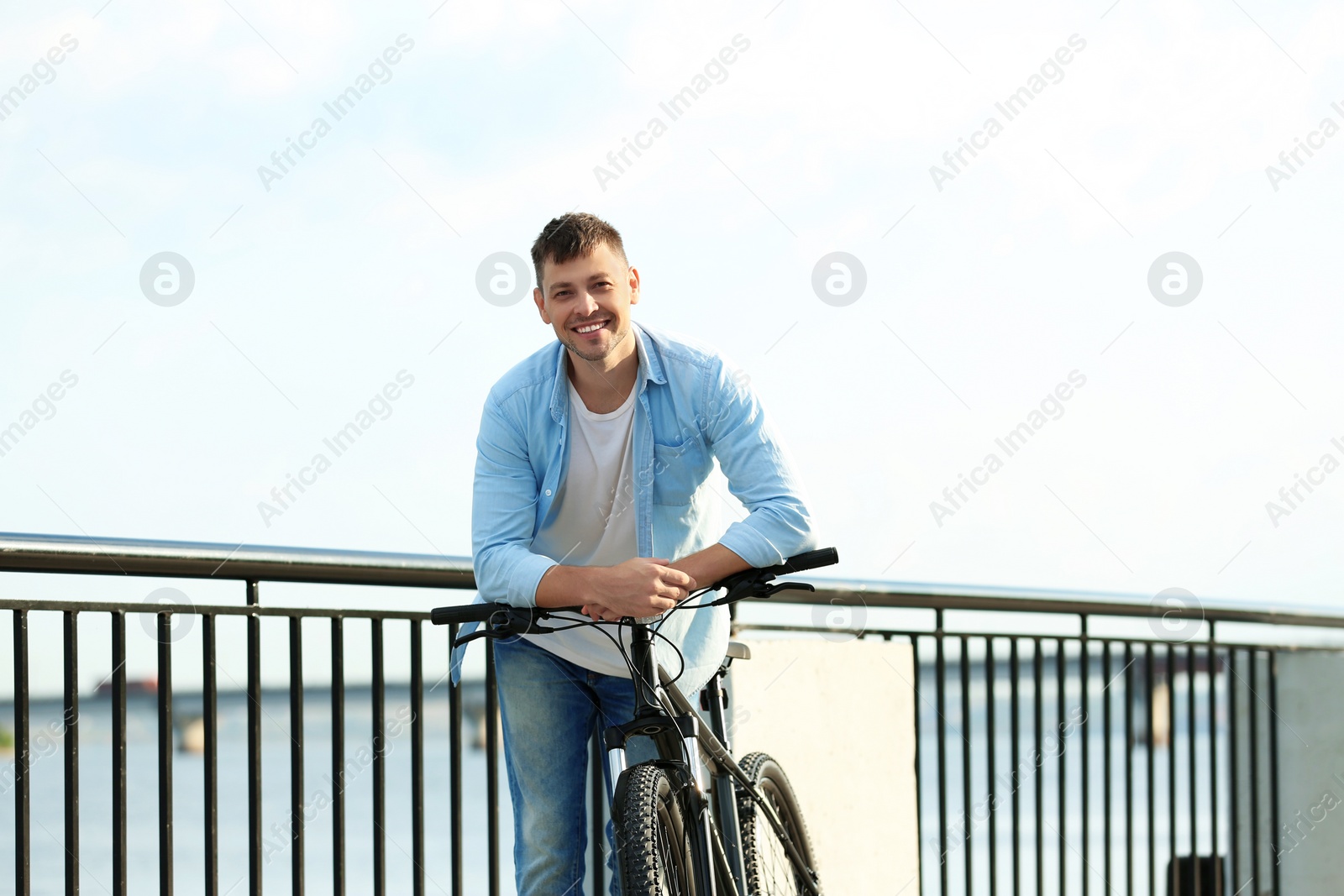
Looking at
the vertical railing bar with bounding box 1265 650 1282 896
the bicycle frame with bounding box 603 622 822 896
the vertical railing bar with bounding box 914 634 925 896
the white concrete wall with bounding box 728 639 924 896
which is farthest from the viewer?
the vertical railing bar with bounding box 1265 650 1282 896

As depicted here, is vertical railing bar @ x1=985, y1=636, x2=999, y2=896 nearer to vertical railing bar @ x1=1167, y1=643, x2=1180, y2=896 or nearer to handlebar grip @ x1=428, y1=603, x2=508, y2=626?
vertical railing bar @ x1=1167, y1=643, x2=1180, y2=896

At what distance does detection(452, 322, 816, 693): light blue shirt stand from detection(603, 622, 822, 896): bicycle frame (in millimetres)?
214

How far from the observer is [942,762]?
168 inches

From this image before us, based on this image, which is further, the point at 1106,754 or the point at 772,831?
the point at 1106,754

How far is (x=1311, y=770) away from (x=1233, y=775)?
1.19 ft

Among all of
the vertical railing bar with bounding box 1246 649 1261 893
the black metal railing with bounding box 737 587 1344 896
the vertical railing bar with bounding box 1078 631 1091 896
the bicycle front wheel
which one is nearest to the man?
the bicycle front wheel

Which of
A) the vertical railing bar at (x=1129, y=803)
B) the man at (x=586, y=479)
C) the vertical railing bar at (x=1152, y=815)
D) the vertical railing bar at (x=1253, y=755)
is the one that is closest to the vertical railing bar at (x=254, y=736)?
the man at (x=586, y=479)

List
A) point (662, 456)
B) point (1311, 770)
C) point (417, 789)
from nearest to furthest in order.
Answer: point (662, 456), point (417, 789), point (1311, 770)

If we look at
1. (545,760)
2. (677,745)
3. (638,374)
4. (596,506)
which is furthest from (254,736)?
(638,374)

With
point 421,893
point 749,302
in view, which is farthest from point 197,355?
point 421,893

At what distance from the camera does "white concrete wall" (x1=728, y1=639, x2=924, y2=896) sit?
12.5ft

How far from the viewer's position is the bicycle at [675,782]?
77.9 inches

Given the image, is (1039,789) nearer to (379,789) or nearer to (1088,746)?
(1088,746)

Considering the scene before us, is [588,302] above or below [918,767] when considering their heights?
above
